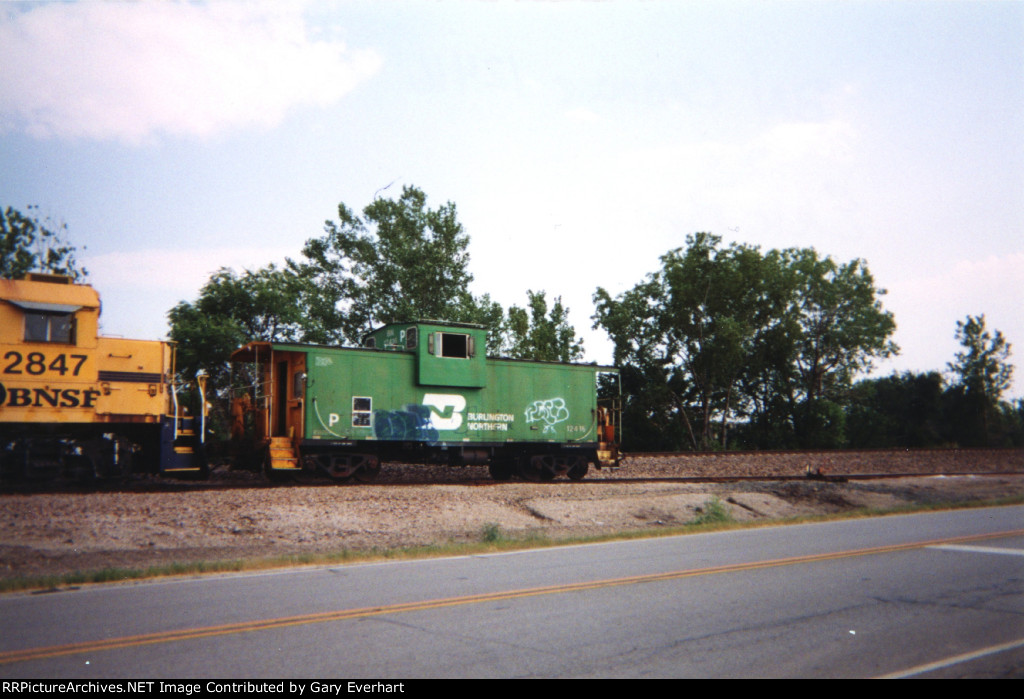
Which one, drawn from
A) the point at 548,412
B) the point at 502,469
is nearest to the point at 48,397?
the point at 502,469

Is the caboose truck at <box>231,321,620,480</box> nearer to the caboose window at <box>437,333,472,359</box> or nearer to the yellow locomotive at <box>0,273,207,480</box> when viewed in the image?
the caboose window at <box>437,333,472,359</box>

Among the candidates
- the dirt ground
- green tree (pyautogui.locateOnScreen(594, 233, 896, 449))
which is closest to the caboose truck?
the dirt ground

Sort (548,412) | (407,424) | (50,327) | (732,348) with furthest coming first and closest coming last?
1. (732,348)
2. (548,412)
3. (407,424)
4. (50,327)

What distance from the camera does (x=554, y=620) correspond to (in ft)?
20.9

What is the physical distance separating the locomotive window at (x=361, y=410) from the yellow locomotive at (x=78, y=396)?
3.62m

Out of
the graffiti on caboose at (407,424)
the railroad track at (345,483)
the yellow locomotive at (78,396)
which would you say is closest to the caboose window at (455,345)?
the graffiti on caboose at (407,424)

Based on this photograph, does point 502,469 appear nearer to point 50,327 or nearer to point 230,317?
point 50,327

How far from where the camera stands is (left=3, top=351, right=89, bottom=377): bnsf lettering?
14711mm

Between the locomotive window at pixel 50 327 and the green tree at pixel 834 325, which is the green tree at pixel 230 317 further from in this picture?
the green tree at pixel 834 325

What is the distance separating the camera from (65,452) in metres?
15.2

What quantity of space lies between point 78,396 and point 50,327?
1.45 m
